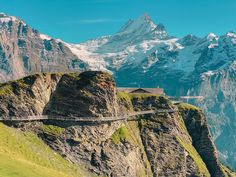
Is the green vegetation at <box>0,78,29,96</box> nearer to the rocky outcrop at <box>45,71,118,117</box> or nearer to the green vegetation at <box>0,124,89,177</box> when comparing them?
the rocky outcrop at <box>45,71,118,117</box>

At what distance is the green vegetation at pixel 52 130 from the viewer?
7022 inches

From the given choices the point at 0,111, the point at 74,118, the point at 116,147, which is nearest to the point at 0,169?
the point at 0,111

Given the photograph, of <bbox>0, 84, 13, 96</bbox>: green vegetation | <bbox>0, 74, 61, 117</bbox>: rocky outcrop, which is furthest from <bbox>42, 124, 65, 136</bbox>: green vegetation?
<bbox>0, 84, 13, 96</bbox>: green vegetation

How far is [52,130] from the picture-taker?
589ft

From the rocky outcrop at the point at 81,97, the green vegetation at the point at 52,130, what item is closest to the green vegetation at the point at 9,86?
the rocky outcrop at the point at 81,97

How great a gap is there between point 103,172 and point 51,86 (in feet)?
112

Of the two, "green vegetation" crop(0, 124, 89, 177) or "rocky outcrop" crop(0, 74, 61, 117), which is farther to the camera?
"rocky outcrop" crop(0, 74, 61, 117)

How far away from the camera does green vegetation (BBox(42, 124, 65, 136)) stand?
178350 millimetres

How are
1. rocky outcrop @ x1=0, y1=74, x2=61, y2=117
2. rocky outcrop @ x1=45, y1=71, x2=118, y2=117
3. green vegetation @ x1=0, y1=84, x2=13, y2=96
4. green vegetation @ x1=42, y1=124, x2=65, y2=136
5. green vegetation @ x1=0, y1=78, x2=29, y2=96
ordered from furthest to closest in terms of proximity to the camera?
rocky outcrop @ x1=45, y1=71, x2=118, y2=117, green vegetation @ x1=42, y1=124, x2=65, y2=136, green vegetation @ x1=0, y1=78, x2=29, y2=96, green vegetation @ x1=0, y1=84, x2=13, y2=96, rocky outcrop @ x1=0, y1=74, x2=61, y2=117

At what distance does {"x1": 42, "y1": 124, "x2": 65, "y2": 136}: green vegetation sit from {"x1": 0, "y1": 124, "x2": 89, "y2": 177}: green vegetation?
4.96 metres

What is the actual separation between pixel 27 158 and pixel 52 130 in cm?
2464

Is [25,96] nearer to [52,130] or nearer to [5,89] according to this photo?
[5,89]

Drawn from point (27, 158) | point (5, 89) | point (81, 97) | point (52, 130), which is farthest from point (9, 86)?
point (27, 158)

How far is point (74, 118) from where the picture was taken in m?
187
